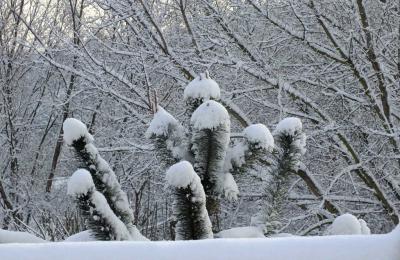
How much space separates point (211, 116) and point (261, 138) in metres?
0.17

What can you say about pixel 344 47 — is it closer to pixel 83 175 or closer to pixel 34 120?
pixel 83 175

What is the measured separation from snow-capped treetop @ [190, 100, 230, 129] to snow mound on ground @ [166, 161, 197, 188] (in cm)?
18

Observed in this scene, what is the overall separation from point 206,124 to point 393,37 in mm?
5083

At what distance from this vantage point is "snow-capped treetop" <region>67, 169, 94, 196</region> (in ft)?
4.50

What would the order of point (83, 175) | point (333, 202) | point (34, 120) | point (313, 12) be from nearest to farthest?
point (83, 175) < point (313, 12) < point (333, 202) < point (34, 120)

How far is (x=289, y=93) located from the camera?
6367 mm

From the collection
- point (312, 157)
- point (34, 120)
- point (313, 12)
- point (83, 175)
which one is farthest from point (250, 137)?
point (34, 120)

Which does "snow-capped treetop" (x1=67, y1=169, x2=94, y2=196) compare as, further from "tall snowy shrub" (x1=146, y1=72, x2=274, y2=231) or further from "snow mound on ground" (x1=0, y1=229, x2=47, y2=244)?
"tall snowy shrub" (x1=146, y1=72, x2=274, y2=231)

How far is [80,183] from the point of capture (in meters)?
1.38

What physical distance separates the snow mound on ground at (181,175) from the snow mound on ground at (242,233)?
24 cm

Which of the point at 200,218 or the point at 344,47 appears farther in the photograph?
the point at 344,47

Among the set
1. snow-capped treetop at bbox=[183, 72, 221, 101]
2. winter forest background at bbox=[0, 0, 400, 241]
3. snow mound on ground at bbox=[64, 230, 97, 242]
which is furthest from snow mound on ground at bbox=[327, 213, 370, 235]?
winter forest background at bbox=[0, 0, 400, 241]

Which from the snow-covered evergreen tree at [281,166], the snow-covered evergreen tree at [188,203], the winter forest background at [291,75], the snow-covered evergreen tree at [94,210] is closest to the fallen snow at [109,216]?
the snow-covered evergreen tree at [94,210]

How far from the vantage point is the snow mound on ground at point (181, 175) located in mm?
1336
